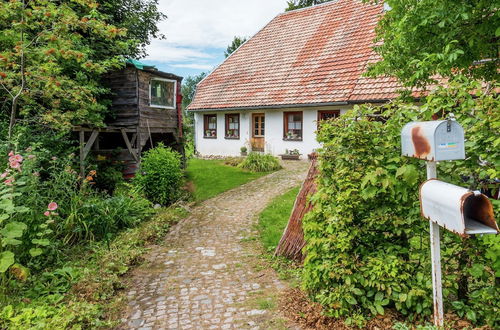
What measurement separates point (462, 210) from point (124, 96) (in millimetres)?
11661

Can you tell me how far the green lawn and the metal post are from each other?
3.12m

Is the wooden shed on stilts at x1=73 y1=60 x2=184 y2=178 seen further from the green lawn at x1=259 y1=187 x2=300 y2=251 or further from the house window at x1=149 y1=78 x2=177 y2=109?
the green lawn at x1=259 y1=187 x2=300 y2=251

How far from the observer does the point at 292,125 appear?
16.6 m

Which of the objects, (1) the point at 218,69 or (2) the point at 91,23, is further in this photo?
(1) the point at 218,69

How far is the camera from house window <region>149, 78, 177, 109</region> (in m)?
12.8

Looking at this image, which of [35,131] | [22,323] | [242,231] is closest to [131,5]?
[35,131]

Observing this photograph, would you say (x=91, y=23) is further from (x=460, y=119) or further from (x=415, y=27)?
(x=460, y=119)

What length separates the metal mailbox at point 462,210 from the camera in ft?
7.89

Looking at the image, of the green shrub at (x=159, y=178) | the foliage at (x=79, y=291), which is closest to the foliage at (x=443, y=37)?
the foliage at (x=79, y=291)

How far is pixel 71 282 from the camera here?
15.6 feet

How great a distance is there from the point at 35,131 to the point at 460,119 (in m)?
8.18

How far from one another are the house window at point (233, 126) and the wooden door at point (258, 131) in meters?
1.02

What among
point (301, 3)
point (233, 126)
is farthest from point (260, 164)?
point (301, 3)

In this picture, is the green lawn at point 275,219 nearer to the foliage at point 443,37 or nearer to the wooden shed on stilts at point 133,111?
the foliage at point 443,37
